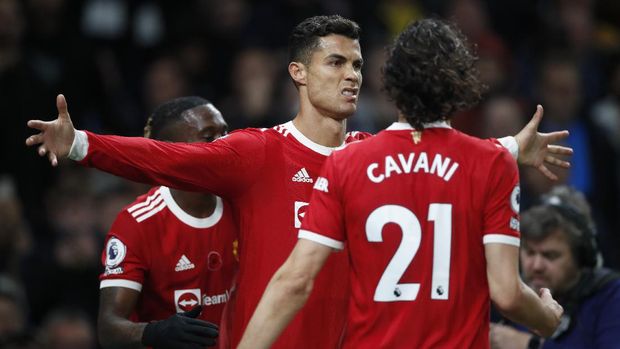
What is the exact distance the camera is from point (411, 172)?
4.68 metres

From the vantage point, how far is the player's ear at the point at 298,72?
589cm

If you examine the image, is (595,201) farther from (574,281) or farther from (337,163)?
(337,163)

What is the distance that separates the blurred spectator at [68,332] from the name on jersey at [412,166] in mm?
4657

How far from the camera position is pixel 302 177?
5719 millimetres

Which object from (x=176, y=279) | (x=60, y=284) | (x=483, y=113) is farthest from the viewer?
(x=483, y=113)

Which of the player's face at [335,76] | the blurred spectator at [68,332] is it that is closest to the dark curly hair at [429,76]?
the player's face at [335,76]

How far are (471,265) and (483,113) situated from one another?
6323mm

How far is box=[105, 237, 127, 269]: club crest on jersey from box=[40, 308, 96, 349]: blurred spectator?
9.60 feet

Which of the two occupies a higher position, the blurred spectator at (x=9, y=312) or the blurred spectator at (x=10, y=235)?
the blurred spectator at (x=10, y=235)

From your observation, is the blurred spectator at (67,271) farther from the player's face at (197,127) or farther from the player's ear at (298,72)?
the player's ear at (298,72)

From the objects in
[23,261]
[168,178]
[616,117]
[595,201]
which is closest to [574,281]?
[168,178]

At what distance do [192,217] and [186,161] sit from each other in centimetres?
85

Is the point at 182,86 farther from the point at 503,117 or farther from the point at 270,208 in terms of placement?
the point at 270,208

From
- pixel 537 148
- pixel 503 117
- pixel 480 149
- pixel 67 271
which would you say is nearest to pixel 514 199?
pixel 480 149
